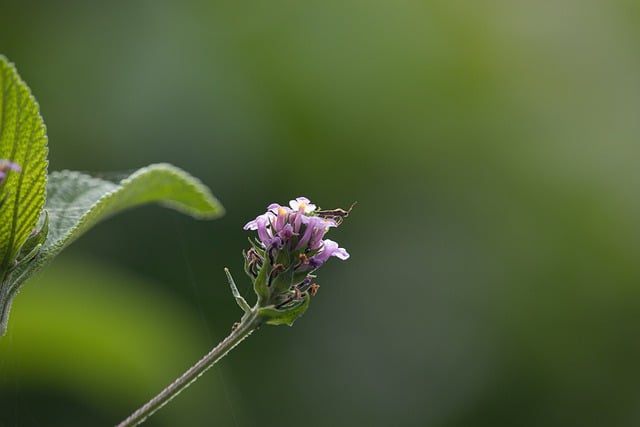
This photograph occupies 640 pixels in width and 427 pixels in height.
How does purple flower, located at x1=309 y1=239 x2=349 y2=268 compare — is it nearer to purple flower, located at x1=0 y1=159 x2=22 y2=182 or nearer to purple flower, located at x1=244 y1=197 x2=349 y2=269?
purple flower, located at x1=244 y1=197 x2=349 y2=269

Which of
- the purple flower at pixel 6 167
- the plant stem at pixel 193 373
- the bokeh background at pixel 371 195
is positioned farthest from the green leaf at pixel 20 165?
the bokeh background at pixel 371 195

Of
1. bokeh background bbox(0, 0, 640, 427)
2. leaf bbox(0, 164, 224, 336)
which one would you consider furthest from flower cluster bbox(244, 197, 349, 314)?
bokeh background bbox(0, 0, 640, 427)

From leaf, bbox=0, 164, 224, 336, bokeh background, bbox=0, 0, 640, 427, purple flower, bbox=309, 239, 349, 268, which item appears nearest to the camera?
leaf, bbox=0, 164, 224, 336

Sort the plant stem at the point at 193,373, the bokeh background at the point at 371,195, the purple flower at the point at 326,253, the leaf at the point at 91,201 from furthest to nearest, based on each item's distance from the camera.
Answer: the bokeh background at the point at 371,195, the purple flower at the point at 326,253, the leaf at the point at 91,201, the plant stem at the point at 193,373

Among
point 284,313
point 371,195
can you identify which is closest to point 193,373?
point 284,313

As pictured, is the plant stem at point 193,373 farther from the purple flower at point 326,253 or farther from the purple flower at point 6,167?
the purple flower at point 6,167

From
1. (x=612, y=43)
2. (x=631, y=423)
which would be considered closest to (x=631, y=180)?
(x=612, y=43)

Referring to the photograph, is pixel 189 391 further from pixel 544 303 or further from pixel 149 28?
pixel 149 28
